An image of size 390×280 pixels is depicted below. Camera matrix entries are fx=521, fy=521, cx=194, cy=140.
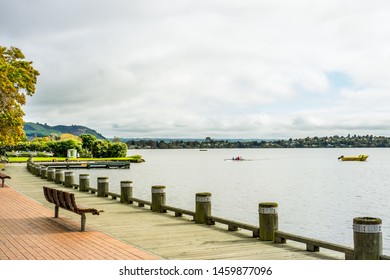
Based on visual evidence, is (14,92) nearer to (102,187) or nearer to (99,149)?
(102,187)

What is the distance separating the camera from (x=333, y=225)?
3516 centimetres

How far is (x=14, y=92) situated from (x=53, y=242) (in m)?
28.4

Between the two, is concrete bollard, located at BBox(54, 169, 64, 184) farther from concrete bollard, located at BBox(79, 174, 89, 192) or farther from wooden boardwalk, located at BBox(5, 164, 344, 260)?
wooden boardwalk, located at BBox(5, 164, 344, 260)

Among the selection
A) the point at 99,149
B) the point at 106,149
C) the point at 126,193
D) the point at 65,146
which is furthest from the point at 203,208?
the point at 65,146

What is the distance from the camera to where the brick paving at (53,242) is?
10688 millimetres

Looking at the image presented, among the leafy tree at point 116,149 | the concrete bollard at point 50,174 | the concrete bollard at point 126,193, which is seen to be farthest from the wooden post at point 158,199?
the leafy tree at point 116,149

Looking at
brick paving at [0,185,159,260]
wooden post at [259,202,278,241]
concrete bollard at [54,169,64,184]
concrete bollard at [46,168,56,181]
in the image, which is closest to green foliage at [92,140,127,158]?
concrete bollard at [46,168,56,181]

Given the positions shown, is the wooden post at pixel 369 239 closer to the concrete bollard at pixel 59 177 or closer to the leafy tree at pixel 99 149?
the concrete bollard at pixel 59 177

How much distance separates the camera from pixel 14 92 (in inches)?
1501

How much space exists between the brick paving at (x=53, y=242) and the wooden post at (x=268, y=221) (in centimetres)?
320

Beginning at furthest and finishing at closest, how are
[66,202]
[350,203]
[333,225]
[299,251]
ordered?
1. [350,203]
2. [333,225]
3. [66,202]
4. [299,251]
